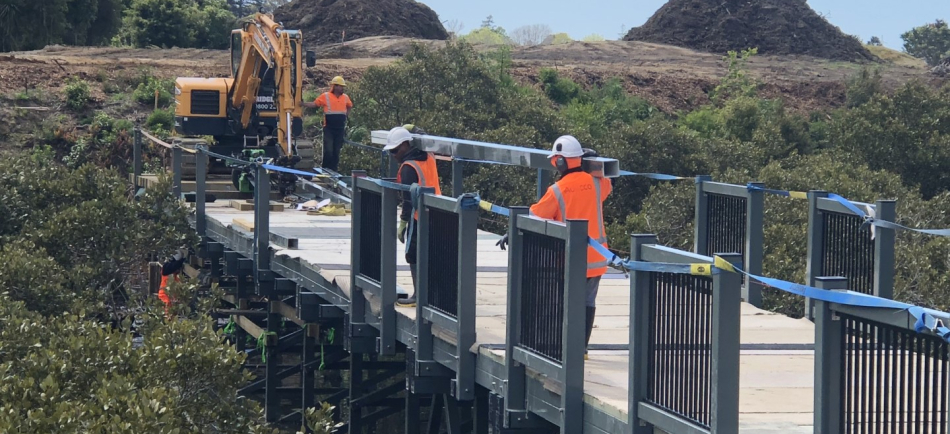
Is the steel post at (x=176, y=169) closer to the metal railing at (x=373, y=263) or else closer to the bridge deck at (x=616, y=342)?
the bridge deck at (x=616, y=342)

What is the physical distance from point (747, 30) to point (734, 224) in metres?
55.4

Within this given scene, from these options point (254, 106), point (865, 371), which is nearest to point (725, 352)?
point (865, 371)

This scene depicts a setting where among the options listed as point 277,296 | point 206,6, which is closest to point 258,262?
point 277,296

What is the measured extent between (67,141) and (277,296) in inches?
762

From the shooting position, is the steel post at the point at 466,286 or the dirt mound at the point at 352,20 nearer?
the steel post at the point at 466,286

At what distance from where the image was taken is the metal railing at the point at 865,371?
17.2ft

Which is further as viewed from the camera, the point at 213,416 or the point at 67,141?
the point at 67,141

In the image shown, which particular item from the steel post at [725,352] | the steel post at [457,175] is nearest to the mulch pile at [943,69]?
the steel post at [457,175]

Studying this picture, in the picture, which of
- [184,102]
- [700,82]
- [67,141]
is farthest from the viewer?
[700,82]

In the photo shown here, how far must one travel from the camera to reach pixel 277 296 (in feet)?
53.0

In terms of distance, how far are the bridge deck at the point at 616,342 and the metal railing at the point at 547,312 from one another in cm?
17

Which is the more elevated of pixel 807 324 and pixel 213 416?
pixel 807 324

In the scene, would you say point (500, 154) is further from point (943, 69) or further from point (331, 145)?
point (943, 69)

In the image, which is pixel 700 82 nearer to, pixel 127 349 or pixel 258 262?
pixel 258 262
